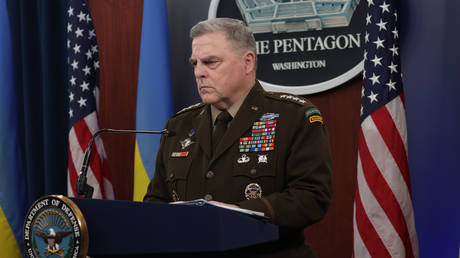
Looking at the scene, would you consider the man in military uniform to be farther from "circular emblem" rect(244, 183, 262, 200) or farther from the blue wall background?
the blue wall background

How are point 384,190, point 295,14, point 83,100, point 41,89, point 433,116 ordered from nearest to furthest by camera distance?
point 384,190
point 433,116
point 295,14
point 83,100
point 41,89

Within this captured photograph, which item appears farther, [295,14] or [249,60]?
[295,14]

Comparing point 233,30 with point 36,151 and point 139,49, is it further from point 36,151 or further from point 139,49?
point 36,151

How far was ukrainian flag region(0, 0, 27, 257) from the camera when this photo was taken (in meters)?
3.56

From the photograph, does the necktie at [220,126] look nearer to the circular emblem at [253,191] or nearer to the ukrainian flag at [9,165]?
the circular emblem at [253,191]

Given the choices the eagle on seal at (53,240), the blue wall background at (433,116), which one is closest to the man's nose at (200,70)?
the eagle on seal at (53,240)

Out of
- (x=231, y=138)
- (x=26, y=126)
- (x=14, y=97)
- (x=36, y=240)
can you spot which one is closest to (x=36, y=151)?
(x=26, y=126)

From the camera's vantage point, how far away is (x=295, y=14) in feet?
10.1

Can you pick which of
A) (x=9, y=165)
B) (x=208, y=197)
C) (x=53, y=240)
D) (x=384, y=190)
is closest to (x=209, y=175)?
(x=208, y=197)

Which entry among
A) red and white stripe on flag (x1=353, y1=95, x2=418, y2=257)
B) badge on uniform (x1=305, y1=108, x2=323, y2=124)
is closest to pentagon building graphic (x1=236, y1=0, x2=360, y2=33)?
red and white stripe on flag (x1=353, y1=95, x2=418, y2=257)

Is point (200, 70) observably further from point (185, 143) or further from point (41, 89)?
point (41, 89)

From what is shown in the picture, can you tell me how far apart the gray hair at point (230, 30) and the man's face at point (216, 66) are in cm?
1

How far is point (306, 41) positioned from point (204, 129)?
4.51 feet

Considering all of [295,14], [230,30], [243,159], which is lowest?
[243,159]
